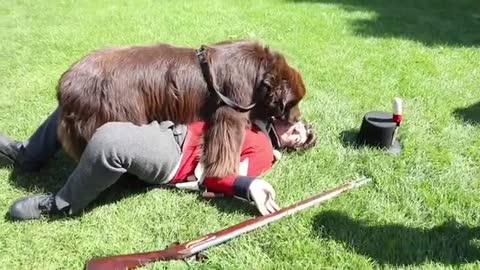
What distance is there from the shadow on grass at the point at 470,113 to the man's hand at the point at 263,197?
6.32ft

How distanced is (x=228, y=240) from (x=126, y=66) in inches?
44.6

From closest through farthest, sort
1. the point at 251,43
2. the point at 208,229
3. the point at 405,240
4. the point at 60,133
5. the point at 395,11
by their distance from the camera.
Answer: the point at 405,240, the point at 208,229, the point at 60,133, the point at 251,43, the point at 395,11

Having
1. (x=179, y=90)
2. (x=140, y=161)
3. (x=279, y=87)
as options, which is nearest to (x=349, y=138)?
(x=279, y=87)

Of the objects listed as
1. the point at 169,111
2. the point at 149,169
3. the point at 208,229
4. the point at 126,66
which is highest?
the point at 126,66

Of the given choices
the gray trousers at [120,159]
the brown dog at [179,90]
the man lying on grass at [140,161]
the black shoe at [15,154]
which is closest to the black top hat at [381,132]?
the man lying on grass at [140,161]

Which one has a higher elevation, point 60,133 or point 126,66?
point 126,66

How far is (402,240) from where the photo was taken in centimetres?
265

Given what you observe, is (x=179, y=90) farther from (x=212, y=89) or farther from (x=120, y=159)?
(x=120, y=159)

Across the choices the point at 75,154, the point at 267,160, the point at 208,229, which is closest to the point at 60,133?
the point at 75,154

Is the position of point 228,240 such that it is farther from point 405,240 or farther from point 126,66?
point 126,66

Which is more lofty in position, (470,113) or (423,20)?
(423,20)

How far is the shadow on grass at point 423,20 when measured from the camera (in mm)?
5961

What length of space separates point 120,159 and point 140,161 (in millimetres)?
117

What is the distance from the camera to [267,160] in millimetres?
3283
